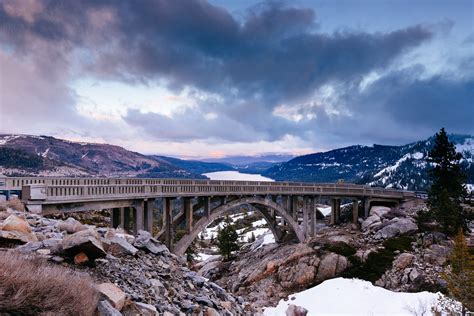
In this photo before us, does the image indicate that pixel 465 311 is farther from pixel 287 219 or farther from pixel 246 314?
pixel 287 219

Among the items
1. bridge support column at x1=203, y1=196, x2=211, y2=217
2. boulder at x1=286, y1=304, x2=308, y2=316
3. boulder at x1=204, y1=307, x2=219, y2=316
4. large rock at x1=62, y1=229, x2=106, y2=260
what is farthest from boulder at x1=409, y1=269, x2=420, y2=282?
large rock at x1=62, y1=229, x2=106, y2=260

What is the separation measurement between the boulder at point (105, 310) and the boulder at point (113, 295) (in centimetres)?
36

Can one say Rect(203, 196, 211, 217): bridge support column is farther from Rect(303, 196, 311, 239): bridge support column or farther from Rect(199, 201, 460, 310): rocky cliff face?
Rect(303, 196, 311, 239): bridge support column

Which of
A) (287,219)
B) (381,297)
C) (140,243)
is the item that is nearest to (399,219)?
(287,219)

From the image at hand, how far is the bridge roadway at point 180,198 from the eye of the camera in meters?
19.2

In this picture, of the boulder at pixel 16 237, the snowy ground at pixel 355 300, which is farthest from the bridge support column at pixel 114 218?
the boulder at pixel 16 237

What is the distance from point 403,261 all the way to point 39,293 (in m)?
35.1

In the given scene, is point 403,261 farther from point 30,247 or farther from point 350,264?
point 30,247

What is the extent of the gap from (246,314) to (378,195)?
47.3 m

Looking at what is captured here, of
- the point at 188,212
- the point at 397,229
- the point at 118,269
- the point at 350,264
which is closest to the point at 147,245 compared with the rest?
the point at 118,269

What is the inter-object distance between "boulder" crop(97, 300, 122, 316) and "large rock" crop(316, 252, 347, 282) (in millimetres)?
30526

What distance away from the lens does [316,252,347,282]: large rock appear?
3419 cm

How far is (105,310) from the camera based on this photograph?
21.5 ft

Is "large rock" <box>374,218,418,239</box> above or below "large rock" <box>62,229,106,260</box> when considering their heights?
below
